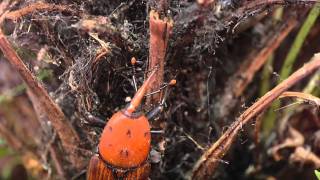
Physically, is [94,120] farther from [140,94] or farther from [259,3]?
[259,3]

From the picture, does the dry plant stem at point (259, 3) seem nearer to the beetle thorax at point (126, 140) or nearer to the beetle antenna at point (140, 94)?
the beetle antenna at point (140, 94)

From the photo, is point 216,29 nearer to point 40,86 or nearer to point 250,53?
point 250,53

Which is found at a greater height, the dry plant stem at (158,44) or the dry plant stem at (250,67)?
the dry plant stem at (158,44)

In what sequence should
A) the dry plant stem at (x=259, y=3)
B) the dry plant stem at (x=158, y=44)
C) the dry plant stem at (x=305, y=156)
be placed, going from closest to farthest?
the dry plant stem at (x=158, y=44) < the dry plant stem at (x=259, y=3) < the dry plant stem at (x=305, y=156)

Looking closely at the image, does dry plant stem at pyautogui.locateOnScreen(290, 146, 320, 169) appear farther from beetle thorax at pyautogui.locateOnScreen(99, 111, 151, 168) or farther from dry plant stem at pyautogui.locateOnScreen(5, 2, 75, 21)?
dry plant stem at pyautogui.locateOnScreen(5, 2, 75, 21)

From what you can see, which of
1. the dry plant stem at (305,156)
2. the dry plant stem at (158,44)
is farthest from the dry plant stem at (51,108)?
the dry plant stem at (305,156)

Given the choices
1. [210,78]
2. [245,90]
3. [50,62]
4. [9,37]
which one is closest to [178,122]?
[210,78]

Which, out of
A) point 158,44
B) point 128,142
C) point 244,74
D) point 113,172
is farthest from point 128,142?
point 244,74

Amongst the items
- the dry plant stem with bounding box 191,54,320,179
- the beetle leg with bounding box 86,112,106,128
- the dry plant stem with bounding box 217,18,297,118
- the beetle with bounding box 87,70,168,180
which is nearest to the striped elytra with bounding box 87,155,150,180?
the beetle with bounding box 87,70,168,180
